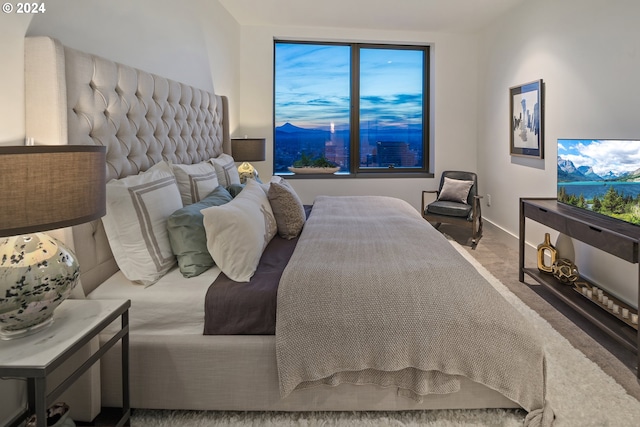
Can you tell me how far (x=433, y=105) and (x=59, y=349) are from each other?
17.7ft

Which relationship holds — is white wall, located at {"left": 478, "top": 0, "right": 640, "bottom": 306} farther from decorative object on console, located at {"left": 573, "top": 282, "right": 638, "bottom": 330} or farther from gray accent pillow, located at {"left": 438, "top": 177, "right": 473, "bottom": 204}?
gray accent pillow, located at {"left": 438, "top": 177, "right": 473, "bottom": 204}

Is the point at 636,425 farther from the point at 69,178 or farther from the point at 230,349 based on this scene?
the point at 69,178

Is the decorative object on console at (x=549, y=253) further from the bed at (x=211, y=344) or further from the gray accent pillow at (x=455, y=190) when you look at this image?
the bed at (x=211, y=344)

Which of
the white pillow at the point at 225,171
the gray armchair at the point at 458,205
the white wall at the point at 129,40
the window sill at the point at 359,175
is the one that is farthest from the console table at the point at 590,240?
the white wall at the point at 129,40

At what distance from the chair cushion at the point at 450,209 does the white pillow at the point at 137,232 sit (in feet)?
11.6

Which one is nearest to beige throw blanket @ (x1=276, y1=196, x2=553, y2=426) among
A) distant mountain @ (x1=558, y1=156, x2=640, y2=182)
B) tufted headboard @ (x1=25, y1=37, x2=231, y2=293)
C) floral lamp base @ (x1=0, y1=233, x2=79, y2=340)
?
floral lamp base @ (x1=0, y1=233, x2=79, y2=340)

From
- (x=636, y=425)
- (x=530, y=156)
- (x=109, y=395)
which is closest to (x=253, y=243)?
(x=109, y=395)

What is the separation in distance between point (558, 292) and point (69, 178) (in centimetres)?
303

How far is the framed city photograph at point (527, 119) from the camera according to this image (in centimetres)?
397

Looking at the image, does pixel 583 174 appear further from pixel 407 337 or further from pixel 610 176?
pixel 407 337

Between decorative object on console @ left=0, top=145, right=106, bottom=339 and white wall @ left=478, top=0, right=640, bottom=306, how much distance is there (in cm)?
→ 316

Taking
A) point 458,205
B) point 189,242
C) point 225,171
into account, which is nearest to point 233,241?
point 189,242

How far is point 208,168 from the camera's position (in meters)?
2.96

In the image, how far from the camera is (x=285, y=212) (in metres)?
2.69
